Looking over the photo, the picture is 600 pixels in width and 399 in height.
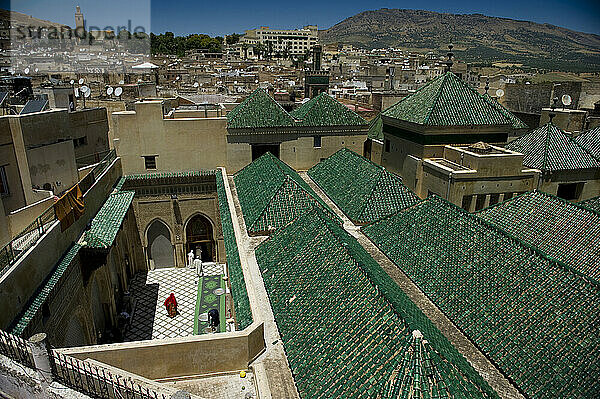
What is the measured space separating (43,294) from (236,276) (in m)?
4.51

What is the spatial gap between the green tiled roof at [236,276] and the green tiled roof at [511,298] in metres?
4.05

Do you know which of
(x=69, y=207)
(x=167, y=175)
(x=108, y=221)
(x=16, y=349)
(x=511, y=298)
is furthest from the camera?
(x=167, y=175)

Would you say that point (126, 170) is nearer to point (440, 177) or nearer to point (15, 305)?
point (15, 305)

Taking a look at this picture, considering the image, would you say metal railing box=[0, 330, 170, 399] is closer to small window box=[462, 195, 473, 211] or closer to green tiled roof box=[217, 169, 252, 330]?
green tiled roof box=[217, 169, 252, 330]

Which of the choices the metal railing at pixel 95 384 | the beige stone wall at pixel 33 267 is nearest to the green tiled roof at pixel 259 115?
the beige stone wall at pixel 33 267

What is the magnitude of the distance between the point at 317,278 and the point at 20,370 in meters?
5.71

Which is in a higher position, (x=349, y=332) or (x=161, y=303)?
(x=349, y=332)

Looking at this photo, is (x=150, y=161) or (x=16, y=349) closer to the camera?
(x=16, y=349)

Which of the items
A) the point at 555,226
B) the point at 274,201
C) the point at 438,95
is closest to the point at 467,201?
the point at 555,226

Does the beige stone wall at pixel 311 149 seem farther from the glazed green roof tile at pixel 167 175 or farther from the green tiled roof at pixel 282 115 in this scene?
the glazed green roof tile at pixel 167 175

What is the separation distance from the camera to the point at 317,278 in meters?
9.70

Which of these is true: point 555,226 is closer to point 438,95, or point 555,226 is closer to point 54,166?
point 438,95

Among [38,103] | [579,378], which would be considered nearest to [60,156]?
[38,103]

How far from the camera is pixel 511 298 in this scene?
346 inches
